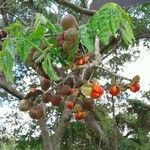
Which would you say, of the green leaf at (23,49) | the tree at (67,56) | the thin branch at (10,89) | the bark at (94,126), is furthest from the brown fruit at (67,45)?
the bark at (94,126)

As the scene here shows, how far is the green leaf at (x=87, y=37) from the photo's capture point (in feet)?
4.50

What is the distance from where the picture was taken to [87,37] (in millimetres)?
1392

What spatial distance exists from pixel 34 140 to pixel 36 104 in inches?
382

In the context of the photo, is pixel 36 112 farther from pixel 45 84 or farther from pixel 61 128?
pixel 61 128

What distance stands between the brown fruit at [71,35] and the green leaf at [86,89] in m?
0.13

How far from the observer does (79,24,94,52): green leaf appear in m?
1.37

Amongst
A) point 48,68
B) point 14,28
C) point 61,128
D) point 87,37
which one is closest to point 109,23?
point 87,37

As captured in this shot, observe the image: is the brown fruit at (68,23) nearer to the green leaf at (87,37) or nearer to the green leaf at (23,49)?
the green leaf at (87,37)

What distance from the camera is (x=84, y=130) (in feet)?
34.2

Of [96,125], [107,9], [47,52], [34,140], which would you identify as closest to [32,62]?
[47,52]

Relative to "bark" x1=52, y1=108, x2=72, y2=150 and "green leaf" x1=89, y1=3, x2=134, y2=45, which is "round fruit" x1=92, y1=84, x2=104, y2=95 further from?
"bark" x1=52, y1=108, x2=72, y2=150

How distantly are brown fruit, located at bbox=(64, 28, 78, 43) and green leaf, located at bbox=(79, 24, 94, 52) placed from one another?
2cm

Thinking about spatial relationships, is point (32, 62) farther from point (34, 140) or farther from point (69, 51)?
point (34, 140)

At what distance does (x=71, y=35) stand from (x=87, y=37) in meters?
0.05
